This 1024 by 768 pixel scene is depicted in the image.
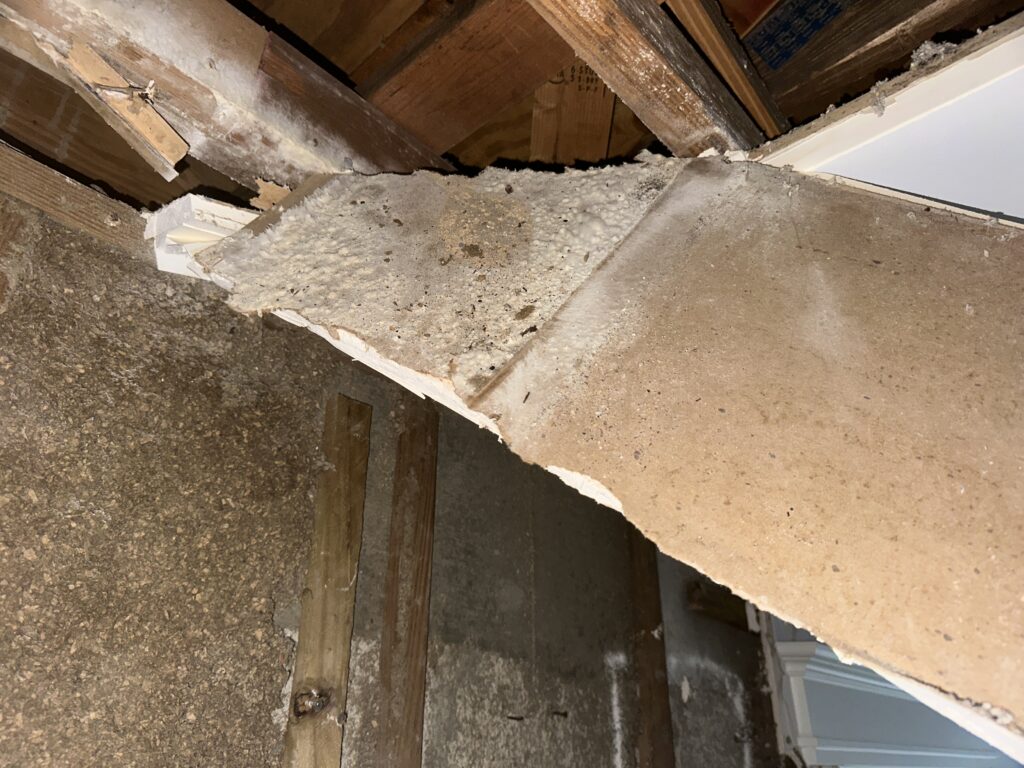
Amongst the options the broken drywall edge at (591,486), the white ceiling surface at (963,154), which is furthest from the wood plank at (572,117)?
the broken drywall edge at (591,486)

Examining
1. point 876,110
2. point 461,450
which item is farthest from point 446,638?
point 876,110

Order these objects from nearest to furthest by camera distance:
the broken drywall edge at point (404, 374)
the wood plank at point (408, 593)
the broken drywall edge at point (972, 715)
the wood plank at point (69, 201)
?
the broken drywall edge at point (972, 715)
the broken drywall edge at point (404, 374)
the wood plank at point (69, 201)
the wood plank at point (408, 593)

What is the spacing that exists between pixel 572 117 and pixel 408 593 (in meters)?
1.19

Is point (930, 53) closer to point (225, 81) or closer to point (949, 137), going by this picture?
point (949, 137)

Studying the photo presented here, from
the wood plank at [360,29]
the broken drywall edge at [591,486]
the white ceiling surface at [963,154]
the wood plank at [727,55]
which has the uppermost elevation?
the wood plank at [360,29]

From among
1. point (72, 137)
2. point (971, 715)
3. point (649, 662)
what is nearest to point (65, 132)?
point (72, 137)

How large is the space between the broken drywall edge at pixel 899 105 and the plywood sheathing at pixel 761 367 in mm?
45

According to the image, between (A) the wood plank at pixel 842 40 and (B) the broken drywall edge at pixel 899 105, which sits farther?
(A) the wood plank at pixel 842 40

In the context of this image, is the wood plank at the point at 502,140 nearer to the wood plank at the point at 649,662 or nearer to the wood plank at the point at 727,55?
the wood plank at the point at 727,55

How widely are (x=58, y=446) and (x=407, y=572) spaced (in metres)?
0.83

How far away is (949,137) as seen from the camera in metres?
0.79

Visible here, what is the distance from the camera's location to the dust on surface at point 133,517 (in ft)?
3.22

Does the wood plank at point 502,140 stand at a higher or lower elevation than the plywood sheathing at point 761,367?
higher

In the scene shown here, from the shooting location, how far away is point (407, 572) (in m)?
1.63
